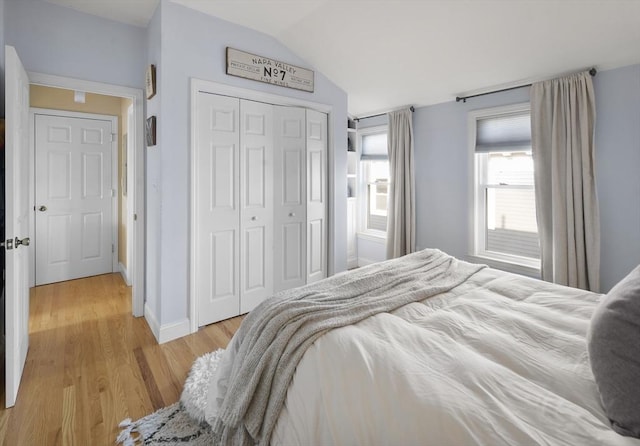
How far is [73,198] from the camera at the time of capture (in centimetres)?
Answer: 413

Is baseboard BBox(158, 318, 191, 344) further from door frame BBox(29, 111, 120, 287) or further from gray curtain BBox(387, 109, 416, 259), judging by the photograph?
gray curtain BBox(387, 109, 416, 259)

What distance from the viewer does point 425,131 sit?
3.91m

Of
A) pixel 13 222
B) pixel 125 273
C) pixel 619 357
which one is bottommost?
pixel 125 273

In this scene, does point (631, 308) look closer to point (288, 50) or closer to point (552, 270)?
point (552, 270)

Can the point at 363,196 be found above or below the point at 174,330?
above

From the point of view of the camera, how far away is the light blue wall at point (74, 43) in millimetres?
2482

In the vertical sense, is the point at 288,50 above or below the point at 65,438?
above

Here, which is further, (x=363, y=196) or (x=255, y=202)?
(x=363, y=196)

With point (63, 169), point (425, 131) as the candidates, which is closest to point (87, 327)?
point (63, 169)

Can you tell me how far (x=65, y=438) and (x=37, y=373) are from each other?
0.81m

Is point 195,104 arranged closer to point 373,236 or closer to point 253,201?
point 253,201

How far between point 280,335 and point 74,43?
295 centimetres

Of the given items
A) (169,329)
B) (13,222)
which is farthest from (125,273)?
(13,222)

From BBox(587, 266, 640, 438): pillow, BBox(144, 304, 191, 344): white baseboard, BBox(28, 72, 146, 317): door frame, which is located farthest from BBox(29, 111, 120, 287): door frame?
BBox(587, 266, 640, 438): pillow
